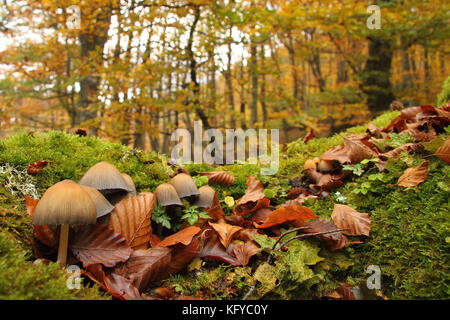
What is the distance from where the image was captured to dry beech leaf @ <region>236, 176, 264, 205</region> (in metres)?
2.36

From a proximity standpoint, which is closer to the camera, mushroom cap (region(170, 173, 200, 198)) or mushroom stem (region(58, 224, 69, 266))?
mushroom stem (region(58, 224, 69, 266))

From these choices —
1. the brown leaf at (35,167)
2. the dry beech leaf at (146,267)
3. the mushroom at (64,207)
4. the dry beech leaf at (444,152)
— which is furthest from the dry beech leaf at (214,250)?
the dry beech leaf at (444,152)

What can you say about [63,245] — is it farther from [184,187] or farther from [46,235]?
[184,187]

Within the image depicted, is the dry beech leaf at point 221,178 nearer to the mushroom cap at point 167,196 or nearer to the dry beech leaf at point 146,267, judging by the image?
the mushroom cap at point 167,196

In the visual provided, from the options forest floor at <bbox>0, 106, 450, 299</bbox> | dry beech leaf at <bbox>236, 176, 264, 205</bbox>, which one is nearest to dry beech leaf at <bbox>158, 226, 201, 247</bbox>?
forest floor at <bbox>0, 106, 450, 299</bbox>

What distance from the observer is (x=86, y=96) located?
820 cm

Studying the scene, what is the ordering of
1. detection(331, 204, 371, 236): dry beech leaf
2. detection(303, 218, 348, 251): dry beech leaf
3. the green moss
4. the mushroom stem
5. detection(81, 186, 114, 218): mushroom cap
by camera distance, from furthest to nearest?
detection(331, 204, 371, 236): dry beech leaf
detection(303, 218, 348, 251): dry beech leaf
detection(81, 186, 114, 218): mushroom cap
the mushroom stem
the green moss

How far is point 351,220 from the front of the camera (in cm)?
197

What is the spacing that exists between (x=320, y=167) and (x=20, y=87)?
12524mm

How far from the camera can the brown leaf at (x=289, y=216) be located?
185 centimetres

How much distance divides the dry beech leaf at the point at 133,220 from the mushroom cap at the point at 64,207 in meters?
0.31

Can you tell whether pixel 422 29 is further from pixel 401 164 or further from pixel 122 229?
pixel 122 229

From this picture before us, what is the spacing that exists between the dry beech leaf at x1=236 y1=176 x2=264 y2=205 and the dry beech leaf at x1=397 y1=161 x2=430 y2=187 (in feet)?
3.55

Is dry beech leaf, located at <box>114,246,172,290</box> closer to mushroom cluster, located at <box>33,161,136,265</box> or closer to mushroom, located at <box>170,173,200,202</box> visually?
mushroom cluster, located at <box>33,161,136,265</box>
